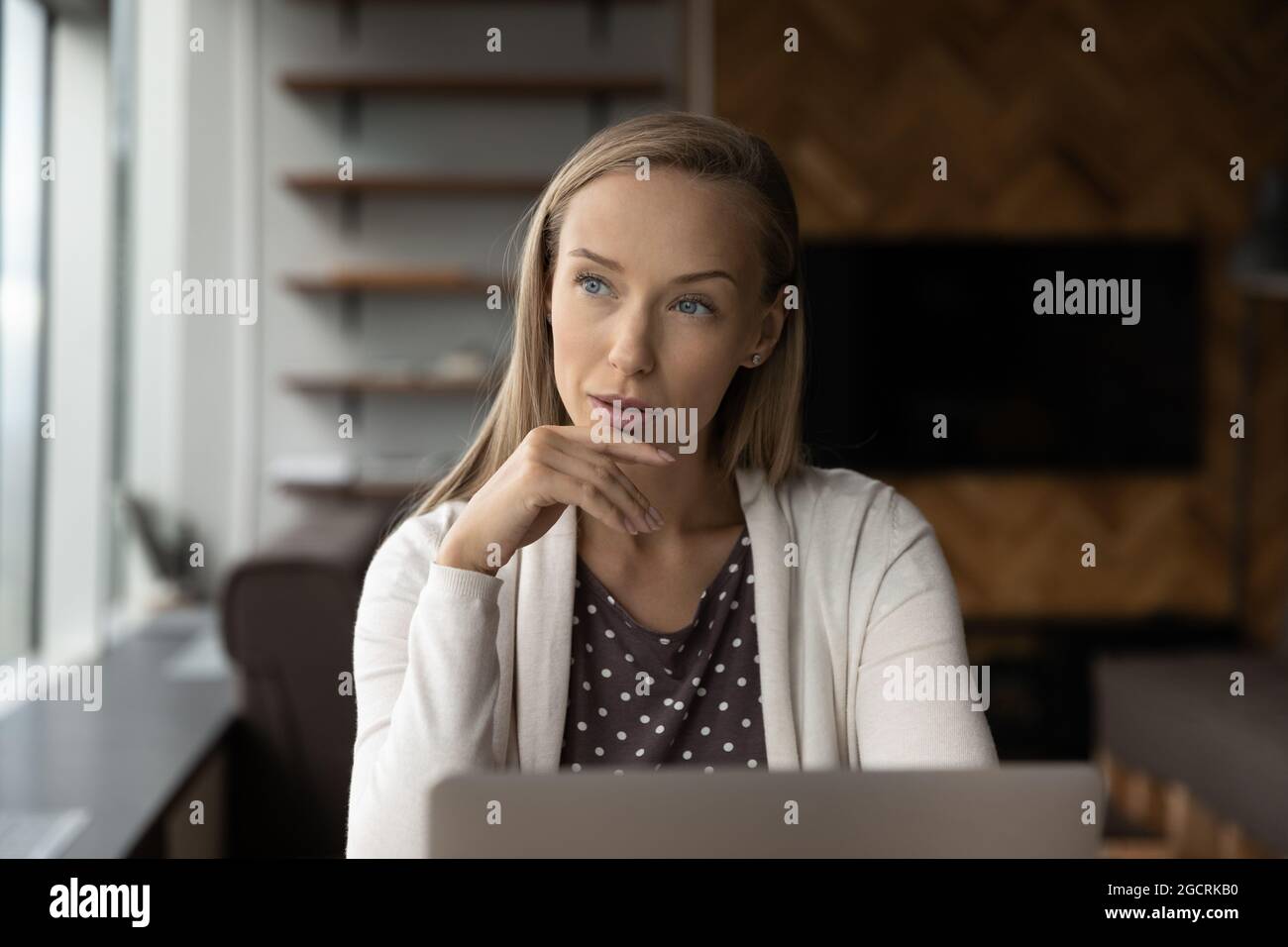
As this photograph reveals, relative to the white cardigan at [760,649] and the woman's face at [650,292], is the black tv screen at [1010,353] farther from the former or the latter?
the woman's face at [650,292]

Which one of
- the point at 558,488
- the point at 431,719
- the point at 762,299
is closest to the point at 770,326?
the point at 762,299

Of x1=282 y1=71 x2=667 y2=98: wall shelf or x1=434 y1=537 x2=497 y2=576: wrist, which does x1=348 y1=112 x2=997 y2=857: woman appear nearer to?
x1=434 y1=537 x2=497 y2=576: wrist

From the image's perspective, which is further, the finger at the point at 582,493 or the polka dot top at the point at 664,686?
the polka dot top at the point at 664,686

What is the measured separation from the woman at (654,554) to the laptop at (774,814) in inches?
10.6

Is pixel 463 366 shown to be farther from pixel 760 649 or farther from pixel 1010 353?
pixel 760 649

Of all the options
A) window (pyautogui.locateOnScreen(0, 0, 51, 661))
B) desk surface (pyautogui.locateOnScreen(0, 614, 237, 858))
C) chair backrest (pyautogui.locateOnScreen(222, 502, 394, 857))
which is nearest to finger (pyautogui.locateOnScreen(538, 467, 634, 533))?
desk surface (pyautogui.locateOnScreen(0, 614, 237, 858))

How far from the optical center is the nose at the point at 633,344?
0.82 m

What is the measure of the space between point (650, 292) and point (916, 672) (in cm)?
35

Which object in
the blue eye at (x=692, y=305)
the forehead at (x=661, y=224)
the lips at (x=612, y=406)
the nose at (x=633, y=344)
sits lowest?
the lips at (x=612, y=406)

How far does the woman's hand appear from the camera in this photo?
2.68 feet

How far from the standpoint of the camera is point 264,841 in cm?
218

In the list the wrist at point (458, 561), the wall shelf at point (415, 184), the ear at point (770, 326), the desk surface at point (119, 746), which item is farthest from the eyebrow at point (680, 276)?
the wall shelf at point (415, 184)
